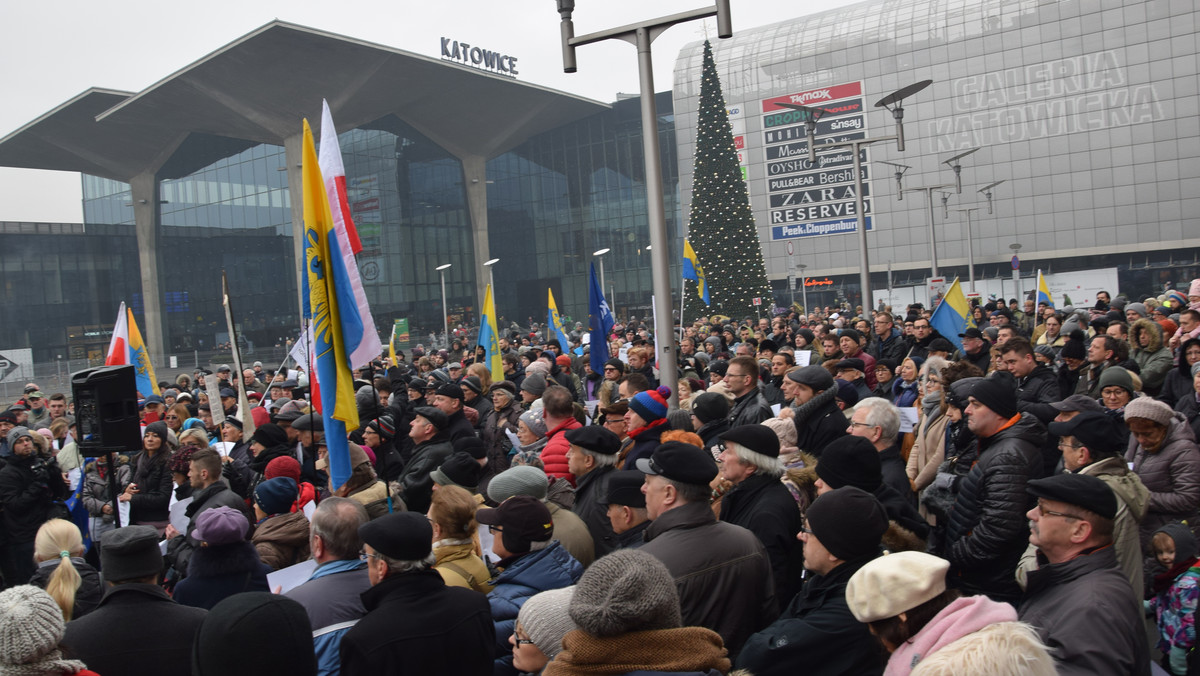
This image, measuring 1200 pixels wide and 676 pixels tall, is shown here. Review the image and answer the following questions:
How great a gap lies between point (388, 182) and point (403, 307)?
7.81 m

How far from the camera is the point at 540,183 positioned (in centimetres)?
6456

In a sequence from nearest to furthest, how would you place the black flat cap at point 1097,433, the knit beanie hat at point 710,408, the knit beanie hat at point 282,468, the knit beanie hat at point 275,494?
1. the black flat cap at point 1097,433
2. the knit beanie hat at point 275,494
3. the knit beanie hat at point 282,468
4. the knit beanie hat at point 710,408

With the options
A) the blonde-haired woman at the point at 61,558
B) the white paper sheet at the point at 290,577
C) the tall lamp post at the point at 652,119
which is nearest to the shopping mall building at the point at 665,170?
the tall lamp post at the point at 652,119

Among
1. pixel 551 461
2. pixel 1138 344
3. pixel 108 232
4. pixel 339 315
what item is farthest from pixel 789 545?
pixel 108 232

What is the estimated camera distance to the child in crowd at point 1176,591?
160 inches

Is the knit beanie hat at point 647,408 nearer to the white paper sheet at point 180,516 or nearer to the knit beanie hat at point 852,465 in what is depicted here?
the knit beanie hat at point 852,465

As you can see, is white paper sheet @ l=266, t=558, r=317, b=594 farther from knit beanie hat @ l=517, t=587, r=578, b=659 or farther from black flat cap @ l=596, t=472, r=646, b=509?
knit beanie hat @ l=517, t=587, r=578, b=659

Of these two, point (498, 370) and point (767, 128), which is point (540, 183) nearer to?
point (767, 128)

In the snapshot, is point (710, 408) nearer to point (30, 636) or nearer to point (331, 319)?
point (331, 319)

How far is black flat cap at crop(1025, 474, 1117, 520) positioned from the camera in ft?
10.4

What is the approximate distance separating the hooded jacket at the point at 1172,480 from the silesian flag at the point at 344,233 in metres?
4.78

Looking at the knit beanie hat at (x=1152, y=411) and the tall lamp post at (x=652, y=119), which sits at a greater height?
the tall lamp post at (x=652, y=119)

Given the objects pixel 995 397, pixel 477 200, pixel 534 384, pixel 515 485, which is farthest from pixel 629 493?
pixel 477 200

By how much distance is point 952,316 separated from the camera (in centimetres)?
1264
